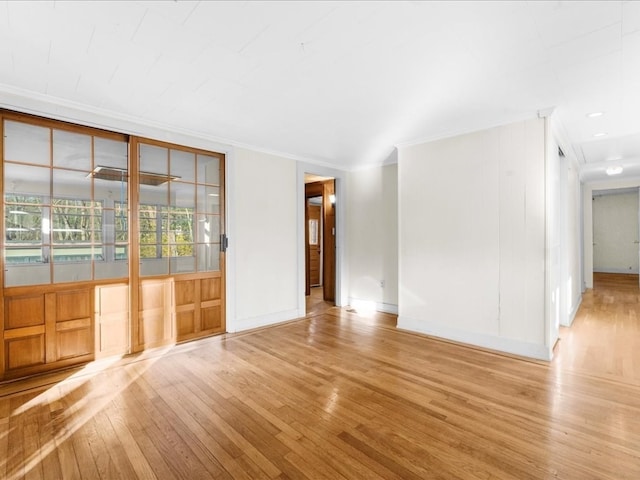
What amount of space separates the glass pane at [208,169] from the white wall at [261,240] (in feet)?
0.59

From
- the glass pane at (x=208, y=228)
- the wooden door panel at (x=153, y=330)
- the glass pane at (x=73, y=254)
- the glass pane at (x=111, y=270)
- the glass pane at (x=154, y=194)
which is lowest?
the wooden door panel at (x=153, y=330)

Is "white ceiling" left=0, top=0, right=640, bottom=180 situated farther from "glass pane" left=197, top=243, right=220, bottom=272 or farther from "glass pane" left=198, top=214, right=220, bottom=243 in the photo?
Answer: "glass pane" left=197, top=243, right=220, bottom=272

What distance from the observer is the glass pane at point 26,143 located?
2.87 m

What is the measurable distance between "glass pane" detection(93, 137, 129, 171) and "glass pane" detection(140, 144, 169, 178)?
0.54 feet

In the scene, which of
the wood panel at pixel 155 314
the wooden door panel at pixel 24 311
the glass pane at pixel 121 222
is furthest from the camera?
the wood panel at pixel 155 314

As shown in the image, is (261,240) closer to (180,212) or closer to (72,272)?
(180,212)

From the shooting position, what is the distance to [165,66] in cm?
240

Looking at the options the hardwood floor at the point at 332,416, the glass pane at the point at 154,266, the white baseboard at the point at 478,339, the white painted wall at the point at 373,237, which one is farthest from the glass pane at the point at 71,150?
the white baseboard at the point at 478,339

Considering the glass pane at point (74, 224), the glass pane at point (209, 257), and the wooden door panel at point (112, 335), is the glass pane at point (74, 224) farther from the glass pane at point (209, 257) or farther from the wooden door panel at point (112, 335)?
the glass pane at point (209, 257)

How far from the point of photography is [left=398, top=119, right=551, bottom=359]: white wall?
339 centimetres

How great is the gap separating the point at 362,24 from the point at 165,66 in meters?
1.49

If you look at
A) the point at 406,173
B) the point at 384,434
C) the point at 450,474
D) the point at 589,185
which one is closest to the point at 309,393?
the point at 384,434

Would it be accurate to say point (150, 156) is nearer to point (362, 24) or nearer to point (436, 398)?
point (362, 24)

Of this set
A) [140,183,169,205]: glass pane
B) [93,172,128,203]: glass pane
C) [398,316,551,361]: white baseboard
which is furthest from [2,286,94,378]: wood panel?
[398,316,551,361]: white baseboard
